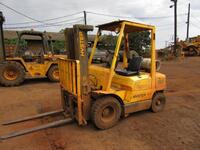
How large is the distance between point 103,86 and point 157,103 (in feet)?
5.82

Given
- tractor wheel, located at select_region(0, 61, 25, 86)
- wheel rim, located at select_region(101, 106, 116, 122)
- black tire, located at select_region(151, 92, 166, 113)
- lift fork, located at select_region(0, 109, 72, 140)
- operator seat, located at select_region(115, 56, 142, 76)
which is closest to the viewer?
lift fork, located at select_region(0, 109, 72, 140)

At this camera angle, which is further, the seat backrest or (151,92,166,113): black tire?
(151,92,166,113): black tire

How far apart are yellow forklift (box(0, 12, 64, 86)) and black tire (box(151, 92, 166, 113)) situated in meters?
5.57

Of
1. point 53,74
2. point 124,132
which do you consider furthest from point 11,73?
point 124,132

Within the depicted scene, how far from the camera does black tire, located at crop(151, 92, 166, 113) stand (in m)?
5.20

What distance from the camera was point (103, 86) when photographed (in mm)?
4488

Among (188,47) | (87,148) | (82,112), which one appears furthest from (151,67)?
(188,47)

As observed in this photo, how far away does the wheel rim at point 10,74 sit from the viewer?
29.4ft

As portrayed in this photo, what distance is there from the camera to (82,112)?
13.6 feet

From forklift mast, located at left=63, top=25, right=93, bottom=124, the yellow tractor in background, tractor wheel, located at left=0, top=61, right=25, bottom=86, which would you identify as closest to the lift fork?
forklift mast, located at left=63, top=25, right=93, bottom=124

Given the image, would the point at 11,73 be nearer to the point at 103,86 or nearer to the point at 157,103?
the point at 103,86

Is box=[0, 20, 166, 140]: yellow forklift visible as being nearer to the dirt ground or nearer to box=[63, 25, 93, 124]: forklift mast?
box=[63, 25, 93, 124]: forklift mast

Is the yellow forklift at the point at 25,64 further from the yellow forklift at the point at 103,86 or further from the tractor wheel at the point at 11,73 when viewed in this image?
the yellow forklift at the point at 103,86

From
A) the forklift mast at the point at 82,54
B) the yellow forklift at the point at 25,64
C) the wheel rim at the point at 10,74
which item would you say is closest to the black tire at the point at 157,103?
the forklift mast at the point at 82,54
